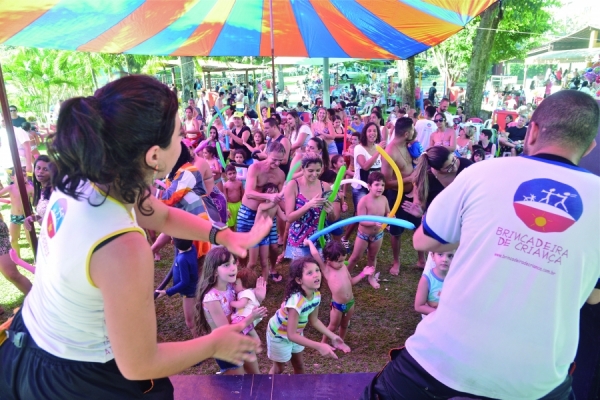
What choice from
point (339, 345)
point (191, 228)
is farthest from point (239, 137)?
point (191, 228)

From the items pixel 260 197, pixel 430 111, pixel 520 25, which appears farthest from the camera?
pixel 520 25

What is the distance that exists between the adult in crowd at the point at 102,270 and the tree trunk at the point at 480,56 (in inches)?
536

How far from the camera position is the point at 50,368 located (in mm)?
1231

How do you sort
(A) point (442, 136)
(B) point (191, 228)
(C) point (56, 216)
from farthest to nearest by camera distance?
(A) point (442, 136), (B) point (191, 228), (C) point (56, 216)

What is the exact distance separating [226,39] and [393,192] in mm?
5359

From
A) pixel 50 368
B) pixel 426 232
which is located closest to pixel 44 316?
pixel 50 368

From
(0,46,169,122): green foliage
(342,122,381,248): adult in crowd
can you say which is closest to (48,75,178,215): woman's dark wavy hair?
(342,122,381,248): adult in crowd

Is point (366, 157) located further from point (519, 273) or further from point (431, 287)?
point (519, 273)

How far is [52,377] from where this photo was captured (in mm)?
1225

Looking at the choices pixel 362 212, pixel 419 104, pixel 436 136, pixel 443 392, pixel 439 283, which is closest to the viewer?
pixel 443 392

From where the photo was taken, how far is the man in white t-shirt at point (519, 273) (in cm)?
124

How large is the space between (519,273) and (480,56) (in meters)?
14.1

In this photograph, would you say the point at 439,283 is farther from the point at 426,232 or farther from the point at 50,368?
the point at 50,368

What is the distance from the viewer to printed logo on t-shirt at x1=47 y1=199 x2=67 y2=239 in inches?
45.7
